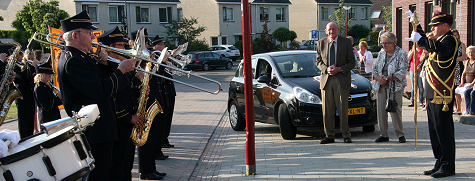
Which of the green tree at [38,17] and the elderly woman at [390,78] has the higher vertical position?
the green tree at [38,17]

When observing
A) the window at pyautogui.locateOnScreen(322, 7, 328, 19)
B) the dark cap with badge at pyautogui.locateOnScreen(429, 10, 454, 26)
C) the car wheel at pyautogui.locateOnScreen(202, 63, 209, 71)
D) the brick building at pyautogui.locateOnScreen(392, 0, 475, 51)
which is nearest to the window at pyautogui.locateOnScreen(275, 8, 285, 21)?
the window at pyautogui.locateOnScreen(322, 7, 328, 19)

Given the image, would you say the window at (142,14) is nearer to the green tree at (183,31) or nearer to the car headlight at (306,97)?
the green tree at (183,31)

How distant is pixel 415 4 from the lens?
21.4m

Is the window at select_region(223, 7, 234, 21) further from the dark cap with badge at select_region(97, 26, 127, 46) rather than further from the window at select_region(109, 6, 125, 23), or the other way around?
the dark cap with badge at select_region(97, 26, 127, 46)

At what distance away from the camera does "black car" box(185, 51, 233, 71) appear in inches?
1391

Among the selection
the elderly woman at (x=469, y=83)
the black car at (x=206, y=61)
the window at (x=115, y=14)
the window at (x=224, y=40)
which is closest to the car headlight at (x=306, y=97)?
the elderly woman at (x=469, y=83)

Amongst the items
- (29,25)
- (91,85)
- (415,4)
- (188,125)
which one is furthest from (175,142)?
(29,25)

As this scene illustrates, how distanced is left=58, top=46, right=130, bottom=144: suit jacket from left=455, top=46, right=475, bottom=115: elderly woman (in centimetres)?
812

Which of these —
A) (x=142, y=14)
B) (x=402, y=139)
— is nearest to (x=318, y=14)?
(x=142, y=14)

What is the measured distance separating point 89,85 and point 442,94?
4.06 meters

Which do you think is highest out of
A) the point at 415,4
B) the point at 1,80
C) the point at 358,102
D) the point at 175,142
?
the point at 415,4

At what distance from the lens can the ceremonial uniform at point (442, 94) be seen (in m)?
5.20

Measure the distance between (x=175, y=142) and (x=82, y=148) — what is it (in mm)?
5270

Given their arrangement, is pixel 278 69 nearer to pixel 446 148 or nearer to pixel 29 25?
pixel 446 148
